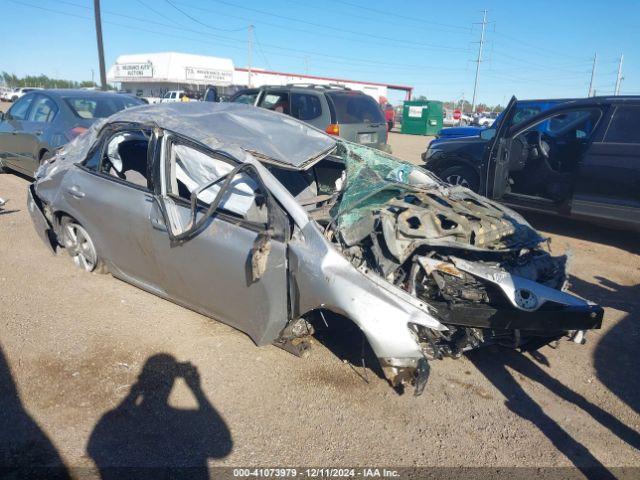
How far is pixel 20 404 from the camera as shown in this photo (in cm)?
283

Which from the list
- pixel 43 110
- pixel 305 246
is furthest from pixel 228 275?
pixel 43 110

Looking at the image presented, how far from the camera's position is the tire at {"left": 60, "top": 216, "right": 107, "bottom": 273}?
437 centimetres

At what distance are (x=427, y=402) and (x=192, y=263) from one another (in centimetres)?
184

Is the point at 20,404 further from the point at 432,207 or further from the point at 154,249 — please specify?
the point at 432,207

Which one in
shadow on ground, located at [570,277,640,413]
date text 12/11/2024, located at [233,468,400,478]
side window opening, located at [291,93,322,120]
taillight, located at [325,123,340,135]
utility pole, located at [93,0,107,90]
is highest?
utility pole, located at [93,0,107,90]

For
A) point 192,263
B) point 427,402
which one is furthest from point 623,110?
point 192,263

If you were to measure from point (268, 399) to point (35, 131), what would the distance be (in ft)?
21.3

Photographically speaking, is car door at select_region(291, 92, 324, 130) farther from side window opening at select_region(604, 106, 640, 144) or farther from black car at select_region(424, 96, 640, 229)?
side window opening at select_region(604, 106, 640, 144)

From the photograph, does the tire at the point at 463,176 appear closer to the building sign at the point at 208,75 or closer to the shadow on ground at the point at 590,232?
the shadow on ground at the point at 590,232

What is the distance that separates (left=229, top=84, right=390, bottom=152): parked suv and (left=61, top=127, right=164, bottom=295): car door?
16.8ft

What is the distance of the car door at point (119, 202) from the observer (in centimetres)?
365

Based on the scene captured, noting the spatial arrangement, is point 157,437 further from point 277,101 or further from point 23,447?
point 277,101

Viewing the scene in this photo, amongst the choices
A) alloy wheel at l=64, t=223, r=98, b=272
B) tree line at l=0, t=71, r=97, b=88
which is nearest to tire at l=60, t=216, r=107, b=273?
alloy wheel at l=64, t=223, r=98, b=272

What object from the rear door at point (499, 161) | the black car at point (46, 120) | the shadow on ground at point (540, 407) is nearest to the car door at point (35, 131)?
the black car at point (46, 120)
